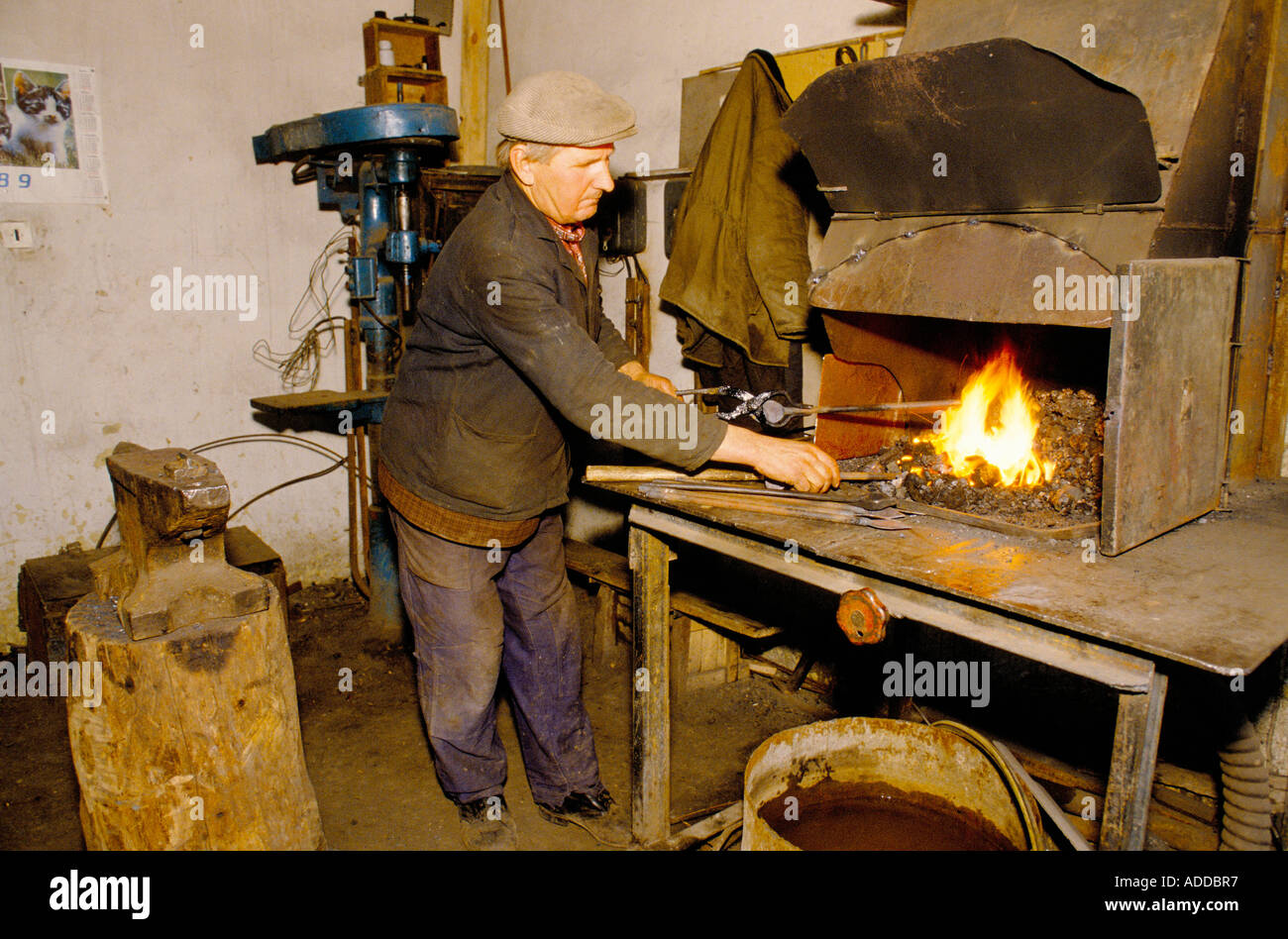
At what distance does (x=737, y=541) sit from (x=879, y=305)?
30.8 inches

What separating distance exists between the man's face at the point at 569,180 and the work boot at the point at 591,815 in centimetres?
193

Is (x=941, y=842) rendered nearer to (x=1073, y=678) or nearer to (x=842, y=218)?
(x=1073, y=678)

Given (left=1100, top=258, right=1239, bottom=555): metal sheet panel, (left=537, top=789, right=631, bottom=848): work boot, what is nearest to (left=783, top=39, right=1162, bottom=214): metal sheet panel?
(left=1100, top=258, right=1239, bottom=555): metal sheet panel

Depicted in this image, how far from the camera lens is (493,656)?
2.77 meters

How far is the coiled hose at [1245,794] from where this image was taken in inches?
92.1

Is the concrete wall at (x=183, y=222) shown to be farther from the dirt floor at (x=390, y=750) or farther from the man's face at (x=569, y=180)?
the man's face at (x=569, y=180)

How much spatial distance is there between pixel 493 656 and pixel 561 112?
159cm

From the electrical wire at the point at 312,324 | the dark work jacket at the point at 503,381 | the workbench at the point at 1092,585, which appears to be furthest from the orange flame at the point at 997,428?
the electrical wire at the point at 312,324

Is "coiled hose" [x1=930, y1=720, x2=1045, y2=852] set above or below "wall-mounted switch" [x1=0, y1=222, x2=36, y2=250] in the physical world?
below

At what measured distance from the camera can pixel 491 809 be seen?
2965 mm

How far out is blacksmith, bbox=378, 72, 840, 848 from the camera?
7.66 ft

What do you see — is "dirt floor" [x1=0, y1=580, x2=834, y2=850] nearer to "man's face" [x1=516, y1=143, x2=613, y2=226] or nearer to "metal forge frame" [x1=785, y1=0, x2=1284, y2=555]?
"metal forge frame" [x1=785, y1=0, x2=1284, y2=555]

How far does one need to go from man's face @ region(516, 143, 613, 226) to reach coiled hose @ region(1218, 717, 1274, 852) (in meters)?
2.24

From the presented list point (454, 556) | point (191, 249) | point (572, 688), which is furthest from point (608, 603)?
point (191, 249)
